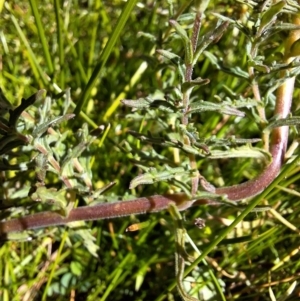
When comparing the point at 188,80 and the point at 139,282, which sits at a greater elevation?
the point at 188,80

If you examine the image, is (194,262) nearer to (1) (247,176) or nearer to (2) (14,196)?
(2) (14,196)

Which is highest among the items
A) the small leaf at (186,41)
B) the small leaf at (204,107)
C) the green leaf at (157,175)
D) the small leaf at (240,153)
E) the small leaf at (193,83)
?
the small leaf at (186,41)

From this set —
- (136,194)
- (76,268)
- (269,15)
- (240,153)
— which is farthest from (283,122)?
(76,268)

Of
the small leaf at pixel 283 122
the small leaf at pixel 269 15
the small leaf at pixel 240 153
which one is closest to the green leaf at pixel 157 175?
the small leaf at pixel 240 153

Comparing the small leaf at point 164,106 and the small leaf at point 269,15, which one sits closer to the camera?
the small leaf at point 269,15

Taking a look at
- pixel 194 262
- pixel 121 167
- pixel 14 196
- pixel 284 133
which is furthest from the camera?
pixel 121 167

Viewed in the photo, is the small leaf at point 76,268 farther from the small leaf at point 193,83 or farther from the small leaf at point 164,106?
Answer: the small leaf at point 193,83

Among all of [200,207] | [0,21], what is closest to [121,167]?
[200,207]

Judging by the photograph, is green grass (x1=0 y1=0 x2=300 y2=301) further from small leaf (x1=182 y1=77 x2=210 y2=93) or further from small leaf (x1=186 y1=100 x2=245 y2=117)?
small leaf (x1=182 y1=77 x2=210 y2=93)
